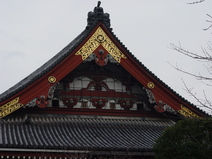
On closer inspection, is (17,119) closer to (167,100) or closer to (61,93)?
(61,93)

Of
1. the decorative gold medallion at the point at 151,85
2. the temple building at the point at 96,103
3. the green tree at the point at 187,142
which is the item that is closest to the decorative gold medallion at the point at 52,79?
the temple building at the point at 96,103

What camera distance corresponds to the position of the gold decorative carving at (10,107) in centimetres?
1475

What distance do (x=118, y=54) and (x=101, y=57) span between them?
2.15 feet

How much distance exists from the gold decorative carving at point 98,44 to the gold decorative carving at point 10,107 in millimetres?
2838

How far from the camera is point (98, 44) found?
16.5 metres

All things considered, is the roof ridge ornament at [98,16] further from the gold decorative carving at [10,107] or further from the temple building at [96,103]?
the gold decorative carving at [10,107]

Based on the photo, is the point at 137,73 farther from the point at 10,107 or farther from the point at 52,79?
the point at 10,107

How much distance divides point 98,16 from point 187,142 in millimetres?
6489

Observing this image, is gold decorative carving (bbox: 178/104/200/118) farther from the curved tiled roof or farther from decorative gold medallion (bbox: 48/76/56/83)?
decorative gold medallion (bbox: 48/76/56/83)

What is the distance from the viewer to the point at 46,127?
50.4ft

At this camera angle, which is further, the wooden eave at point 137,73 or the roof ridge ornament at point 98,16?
the roof ridge ornament at point 98,16

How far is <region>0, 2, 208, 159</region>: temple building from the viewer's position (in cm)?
1464

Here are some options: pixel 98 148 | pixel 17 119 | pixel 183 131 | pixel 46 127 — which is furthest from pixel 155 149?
pixel 17 119

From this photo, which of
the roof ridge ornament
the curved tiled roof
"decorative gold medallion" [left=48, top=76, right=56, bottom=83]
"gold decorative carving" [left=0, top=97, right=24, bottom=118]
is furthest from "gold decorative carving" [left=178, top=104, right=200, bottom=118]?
"gold decorative carving" [left=0, top=97, right=24, bottom=118]
